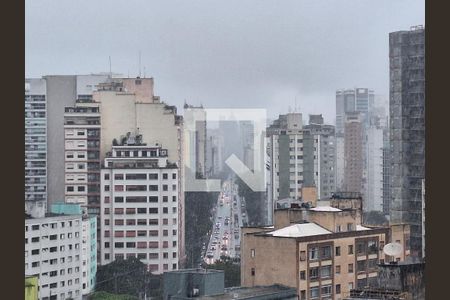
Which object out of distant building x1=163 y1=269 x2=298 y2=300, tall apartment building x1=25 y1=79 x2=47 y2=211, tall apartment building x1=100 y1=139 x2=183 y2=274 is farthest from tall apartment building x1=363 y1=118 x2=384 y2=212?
distant building x1=163 y1=269 x2=298 y2=300

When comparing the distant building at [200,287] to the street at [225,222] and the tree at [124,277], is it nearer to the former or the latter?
the tree at [124,277]

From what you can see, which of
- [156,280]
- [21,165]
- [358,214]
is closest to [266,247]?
[358,214]

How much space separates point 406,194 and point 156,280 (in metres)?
2.77

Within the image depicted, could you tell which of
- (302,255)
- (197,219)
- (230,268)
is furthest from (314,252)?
(197,219)

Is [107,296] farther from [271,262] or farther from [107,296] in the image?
[271,262]

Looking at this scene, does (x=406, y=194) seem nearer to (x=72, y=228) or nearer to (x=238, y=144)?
(x=238, y=144)

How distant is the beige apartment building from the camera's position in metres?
5.33

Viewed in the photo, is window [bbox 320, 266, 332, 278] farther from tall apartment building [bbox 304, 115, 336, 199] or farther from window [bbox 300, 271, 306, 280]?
tall apartment building [bbox 304, 115, 336, 199]

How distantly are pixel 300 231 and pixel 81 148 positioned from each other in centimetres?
600

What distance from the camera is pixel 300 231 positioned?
18.1ft

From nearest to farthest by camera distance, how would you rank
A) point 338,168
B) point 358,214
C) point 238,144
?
point 358,214
point 238,144
point 338,168

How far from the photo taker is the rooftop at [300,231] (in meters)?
5.48

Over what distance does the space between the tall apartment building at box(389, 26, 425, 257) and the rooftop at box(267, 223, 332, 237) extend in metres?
3.92

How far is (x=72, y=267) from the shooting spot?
28.7ft
